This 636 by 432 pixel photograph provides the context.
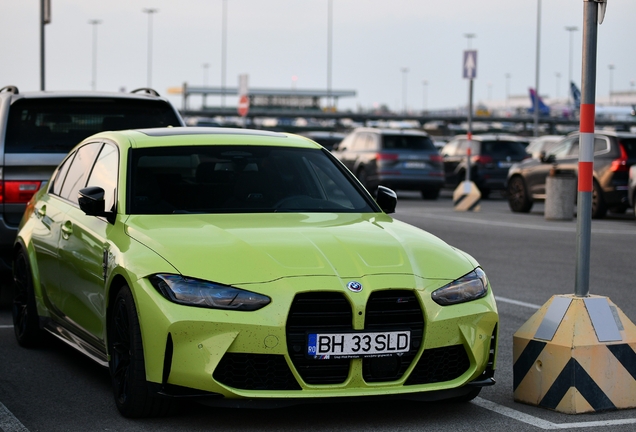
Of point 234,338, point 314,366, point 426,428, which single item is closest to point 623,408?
point 426,428

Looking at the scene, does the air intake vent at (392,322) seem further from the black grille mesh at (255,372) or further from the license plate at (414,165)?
the license plate at (414,165)

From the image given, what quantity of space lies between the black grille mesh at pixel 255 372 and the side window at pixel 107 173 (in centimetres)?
159

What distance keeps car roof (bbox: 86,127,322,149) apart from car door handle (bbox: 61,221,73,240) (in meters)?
0.58

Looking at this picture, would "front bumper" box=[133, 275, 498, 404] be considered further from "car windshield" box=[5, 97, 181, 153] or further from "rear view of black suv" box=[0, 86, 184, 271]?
"car windshield" box=[5, 97, 181, 153]

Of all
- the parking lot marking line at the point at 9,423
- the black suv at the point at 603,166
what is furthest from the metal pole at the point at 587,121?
the black suv at the point at 603,166

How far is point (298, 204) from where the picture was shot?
6.56 m

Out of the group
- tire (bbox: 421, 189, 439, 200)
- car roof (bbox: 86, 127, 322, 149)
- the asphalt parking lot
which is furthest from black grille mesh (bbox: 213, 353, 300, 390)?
tire (bbox: 421, 189, 439, 200)

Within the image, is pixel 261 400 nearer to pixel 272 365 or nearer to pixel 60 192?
pixel 272 365

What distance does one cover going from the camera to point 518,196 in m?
24.2

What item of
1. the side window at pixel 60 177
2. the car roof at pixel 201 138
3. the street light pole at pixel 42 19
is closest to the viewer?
the car roof at pixel 201 138

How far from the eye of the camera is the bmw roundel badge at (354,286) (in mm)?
5176

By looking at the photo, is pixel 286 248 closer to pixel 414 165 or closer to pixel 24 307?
pixel 24 307

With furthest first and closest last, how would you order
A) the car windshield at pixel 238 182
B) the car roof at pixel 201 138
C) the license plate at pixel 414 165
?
the license plate at pixel 414 165, the car roof at pixel 201 138, the car windshield at pixel 238 182

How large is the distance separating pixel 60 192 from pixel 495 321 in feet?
11.2
